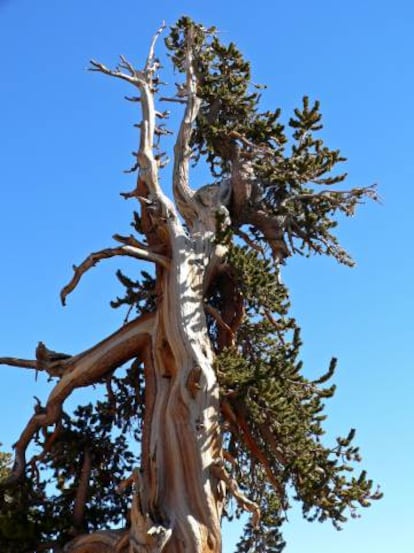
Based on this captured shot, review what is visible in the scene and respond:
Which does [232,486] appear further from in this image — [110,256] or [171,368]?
[110,256]

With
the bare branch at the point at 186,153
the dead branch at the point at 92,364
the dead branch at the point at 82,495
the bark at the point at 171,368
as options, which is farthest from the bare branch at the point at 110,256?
the dead branch at the point at 82,495

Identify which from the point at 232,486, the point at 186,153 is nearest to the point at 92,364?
the point at 232,486

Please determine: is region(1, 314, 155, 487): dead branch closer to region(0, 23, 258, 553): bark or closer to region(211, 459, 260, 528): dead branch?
region(0, 23, 258, 553): bark

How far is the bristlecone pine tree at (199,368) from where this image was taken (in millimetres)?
10594

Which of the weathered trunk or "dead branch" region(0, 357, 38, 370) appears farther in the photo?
"dead branch" region(0, 357, 38, 370)

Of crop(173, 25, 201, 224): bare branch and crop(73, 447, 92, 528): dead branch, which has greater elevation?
crop(173, 25, 201, 224): bare branch

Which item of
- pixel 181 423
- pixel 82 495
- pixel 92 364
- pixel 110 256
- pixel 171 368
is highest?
pixel 110 256

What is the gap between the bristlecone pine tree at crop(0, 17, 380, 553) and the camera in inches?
417

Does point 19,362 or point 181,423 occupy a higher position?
point 19,362

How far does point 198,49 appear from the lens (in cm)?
1498

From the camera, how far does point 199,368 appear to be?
1089cm

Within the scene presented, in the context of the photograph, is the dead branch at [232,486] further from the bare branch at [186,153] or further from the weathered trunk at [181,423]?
the bare branch at [186,153]

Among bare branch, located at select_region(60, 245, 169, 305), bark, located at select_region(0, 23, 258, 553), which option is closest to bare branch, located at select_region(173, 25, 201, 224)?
bark, located at select_region(0, 23, 258, 553)

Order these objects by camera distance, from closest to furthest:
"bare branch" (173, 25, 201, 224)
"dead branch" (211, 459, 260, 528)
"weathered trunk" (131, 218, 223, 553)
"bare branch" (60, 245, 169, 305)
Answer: "weathered trunk" (131, 218, 223, 553), "dead branch" (211, 459, 260, 528), "bare branch" (60, 245, 169, 305), "bare branch" (173, 25, 201, 224)
